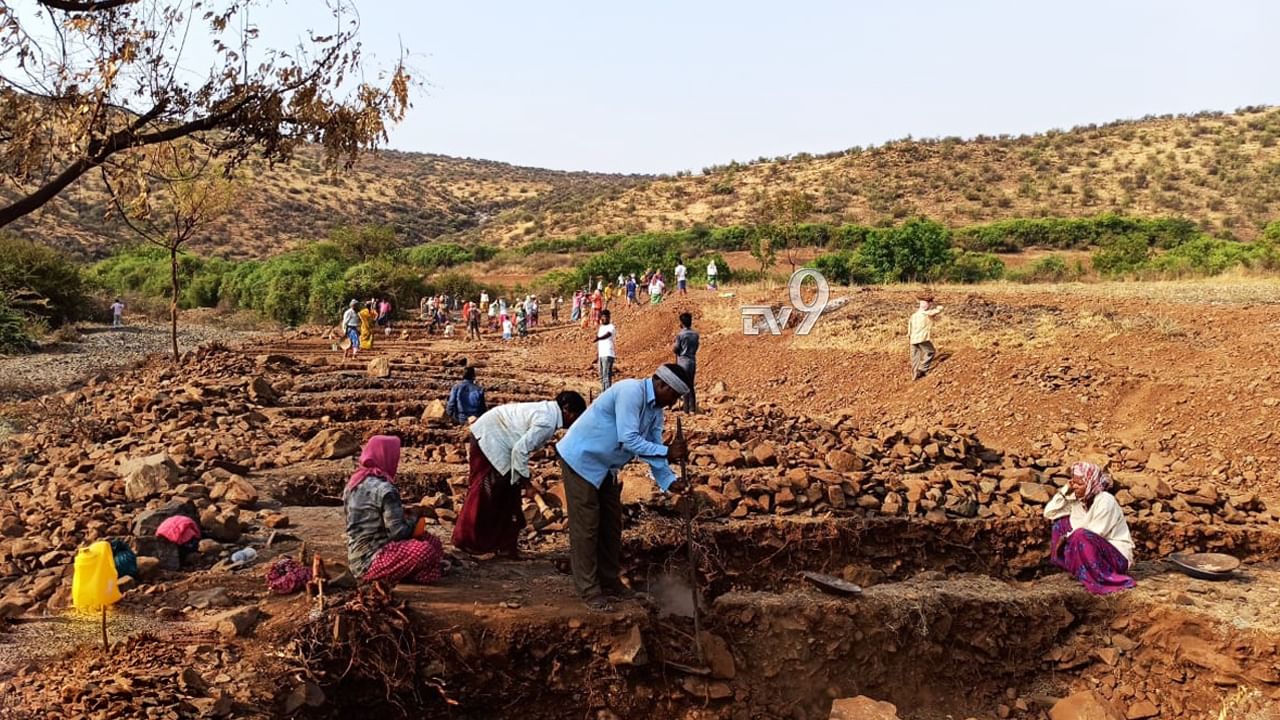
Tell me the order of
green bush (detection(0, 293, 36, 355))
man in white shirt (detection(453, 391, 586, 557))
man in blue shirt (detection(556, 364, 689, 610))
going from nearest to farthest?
man in blue shirt (detection(556, 364, 689, 610))
man in white shirt (detection(453, 391, 586, 557))
green bush (detection(0, 293, 36, 355))

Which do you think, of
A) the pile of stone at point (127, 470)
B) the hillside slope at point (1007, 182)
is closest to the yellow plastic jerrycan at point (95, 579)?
the pile of stone at point (127, 470)

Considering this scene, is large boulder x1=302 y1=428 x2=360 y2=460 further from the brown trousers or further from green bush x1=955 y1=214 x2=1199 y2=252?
green bush x1=955 y1=214 x2=1199 y2=252

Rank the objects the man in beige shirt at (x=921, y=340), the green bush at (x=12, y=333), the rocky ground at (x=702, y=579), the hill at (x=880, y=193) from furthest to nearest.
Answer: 1. the hill at (x=880, y=193)
2. the green bush at (x=12, y=333)
3. the man in beige shirt at (x=921, y=340)
4. the rocky ground at (x=702, y=579)

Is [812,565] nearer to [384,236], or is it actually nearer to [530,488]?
[530,488]

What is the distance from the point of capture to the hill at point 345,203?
4128 cm

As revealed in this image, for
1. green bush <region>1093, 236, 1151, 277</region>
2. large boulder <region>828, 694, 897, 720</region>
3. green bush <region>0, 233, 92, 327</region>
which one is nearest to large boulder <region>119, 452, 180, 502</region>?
large boulder <region>828, 694, 897, 720</region>

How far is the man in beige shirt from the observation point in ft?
40.4

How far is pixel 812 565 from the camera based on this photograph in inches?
258

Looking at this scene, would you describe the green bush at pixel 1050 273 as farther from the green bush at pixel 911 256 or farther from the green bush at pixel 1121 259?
the green bush at pixel 911 256

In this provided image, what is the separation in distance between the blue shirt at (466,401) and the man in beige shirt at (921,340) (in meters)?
6.53

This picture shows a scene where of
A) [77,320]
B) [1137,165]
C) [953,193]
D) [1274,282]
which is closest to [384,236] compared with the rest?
[77,320]

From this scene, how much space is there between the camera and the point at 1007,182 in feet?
135

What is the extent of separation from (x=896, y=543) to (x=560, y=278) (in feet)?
89.9

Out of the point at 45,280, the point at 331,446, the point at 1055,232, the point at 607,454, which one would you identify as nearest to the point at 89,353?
the point at 45,280
